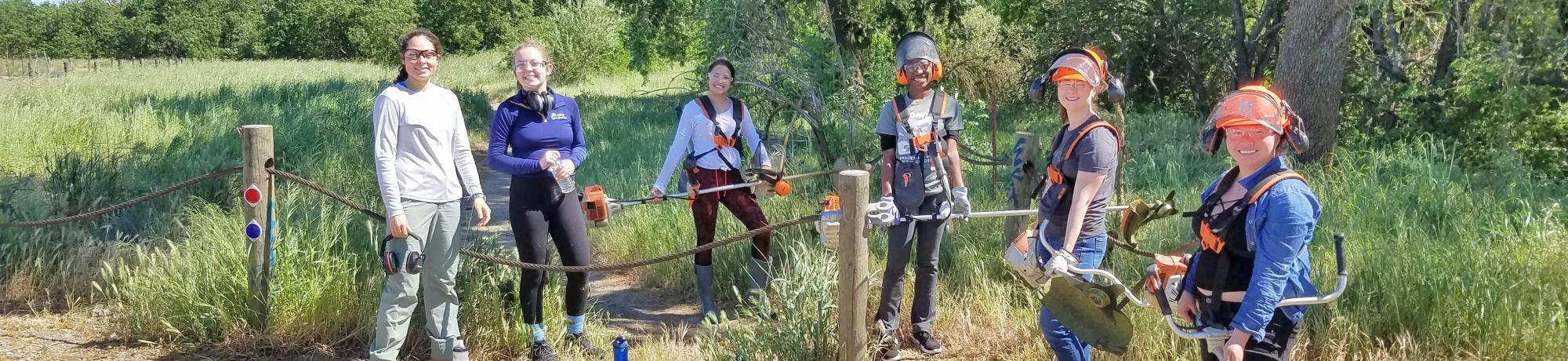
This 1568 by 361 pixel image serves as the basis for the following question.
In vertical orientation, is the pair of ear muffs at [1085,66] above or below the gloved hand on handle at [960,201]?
above

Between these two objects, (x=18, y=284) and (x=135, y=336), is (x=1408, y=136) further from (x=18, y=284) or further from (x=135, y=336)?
(x=18, y=284)

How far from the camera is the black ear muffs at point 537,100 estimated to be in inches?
162

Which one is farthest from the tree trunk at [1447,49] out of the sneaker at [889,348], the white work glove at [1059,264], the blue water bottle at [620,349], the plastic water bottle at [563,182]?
the blue water bottle at [620,349]

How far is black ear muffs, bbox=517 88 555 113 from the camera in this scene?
4.11 meters

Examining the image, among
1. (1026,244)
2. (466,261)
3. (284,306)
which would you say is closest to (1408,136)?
(1026,244)

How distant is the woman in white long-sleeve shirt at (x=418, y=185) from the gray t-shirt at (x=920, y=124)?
1707 mm

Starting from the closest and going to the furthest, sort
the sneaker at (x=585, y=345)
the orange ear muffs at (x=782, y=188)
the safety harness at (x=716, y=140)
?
the sneaker at (x=585, y=345)
the orange ear muffs at (x=782, y=188)
the safety harness at (x=716, y=140)

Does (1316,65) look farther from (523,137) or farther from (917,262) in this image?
(523,137)

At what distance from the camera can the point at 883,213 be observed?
3.85 metres

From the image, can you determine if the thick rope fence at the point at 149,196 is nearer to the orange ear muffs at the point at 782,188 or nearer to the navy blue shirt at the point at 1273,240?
the orange ear muffs at the point at 782,188

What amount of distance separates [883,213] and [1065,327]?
0.88 meters

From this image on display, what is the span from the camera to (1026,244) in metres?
3.40

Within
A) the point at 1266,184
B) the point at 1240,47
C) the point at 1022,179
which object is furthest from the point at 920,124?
the point at 1240,47

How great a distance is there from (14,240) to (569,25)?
80.6 feet
